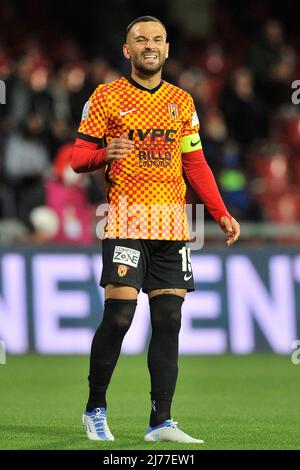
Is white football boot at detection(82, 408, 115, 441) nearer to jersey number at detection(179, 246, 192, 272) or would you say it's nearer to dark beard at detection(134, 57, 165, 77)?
jersey number at detection(179, 246, 192, 272)

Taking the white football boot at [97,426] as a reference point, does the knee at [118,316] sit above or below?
above

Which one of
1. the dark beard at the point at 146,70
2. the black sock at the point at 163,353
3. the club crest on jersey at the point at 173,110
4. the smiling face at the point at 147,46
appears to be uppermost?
the smiling face at the point at 147,46

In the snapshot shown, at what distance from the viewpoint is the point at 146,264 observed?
6.70m

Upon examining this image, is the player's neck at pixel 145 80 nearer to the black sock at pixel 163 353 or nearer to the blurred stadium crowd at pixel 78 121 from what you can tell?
the black sock at pixel 163 353

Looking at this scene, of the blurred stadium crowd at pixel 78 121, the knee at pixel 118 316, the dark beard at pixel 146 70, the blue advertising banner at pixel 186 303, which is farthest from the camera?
the blurred stadium crowd at pixel 78 121

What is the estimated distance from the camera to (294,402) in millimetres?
8875

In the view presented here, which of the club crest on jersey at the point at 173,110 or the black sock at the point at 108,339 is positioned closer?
the black sock at the point at 108,339

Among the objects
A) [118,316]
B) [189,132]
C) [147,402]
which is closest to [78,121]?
[147,402]

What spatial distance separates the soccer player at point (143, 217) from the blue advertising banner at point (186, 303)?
19.8 ft

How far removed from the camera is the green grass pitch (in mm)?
6566

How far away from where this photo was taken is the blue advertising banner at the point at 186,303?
42.1ft

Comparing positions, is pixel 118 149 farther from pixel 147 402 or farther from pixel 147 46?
pixel 147 402

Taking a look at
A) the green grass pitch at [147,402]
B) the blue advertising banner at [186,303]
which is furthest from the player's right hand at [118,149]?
the blue advertising banner at [186,303]

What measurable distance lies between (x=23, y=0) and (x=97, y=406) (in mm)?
15892
